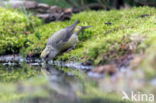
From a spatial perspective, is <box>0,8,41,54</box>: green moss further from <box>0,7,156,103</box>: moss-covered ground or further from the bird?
the bird

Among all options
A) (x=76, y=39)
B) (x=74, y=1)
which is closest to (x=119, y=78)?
(x=76, y=39)

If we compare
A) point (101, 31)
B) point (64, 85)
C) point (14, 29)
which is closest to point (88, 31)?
point (101, 31)

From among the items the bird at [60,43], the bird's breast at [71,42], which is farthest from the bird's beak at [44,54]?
the bird's breast at [71,42]

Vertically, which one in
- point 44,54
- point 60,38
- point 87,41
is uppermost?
point 60,38

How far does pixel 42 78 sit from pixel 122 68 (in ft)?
4.76

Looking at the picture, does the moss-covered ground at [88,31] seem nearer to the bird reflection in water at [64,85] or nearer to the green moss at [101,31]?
the green moss at [101,31]

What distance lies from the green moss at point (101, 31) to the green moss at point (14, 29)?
1.00 ft

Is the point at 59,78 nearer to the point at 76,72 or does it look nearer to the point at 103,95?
the point at 76,72

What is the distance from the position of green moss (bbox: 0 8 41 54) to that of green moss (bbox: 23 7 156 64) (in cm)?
30

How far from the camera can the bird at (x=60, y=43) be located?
8.68 metres

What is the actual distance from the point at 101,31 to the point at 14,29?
2.67 metres

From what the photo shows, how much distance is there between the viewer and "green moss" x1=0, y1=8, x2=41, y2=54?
31.9 feet

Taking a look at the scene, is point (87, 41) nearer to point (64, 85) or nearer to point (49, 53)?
point (49, 53)

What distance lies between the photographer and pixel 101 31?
30.2 ft
